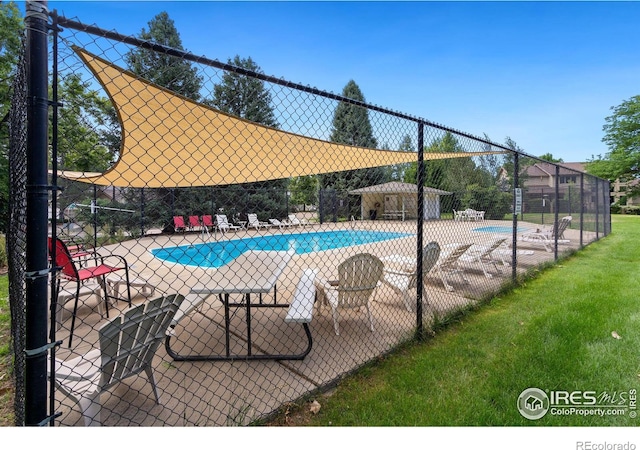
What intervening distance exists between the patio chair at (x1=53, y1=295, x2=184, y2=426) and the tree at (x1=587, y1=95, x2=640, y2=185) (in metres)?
44.6

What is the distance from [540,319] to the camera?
3.60 meters

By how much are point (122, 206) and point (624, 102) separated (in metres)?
48.3

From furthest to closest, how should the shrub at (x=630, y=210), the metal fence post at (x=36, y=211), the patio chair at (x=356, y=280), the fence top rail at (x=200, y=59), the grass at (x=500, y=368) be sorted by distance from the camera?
the shrub at (x=630, y=210), the patio chair at (x=356, y=280), the grass at (x=500, y=368), the fence top rail at (x=200, y=59), the metal fence post at (x=36, y=211)

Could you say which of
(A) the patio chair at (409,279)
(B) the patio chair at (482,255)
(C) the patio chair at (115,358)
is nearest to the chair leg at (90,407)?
(C) the patio chair at (115,358)

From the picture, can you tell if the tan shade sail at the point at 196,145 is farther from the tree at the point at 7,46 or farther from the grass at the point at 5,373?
the tree at the point at 7,46

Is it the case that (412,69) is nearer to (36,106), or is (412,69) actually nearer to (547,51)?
(547,51)

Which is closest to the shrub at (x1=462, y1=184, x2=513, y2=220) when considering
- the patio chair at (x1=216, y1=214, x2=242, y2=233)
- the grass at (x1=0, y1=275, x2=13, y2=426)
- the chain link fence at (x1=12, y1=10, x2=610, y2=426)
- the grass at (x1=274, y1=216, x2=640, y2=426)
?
the chain link fence at (x1=12, y1=10, x2=610, y2=426)

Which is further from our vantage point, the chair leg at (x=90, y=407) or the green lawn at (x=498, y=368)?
the green lawn at (x=498, y=368)

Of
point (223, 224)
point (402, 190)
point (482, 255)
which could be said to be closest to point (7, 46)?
point (223, 224)

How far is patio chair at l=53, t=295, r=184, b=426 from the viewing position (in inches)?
70.3

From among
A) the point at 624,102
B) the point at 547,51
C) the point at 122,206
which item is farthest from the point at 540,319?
the point at 624,102

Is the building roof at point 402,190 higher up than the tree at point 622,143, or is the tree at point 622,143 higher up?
the tree at point 622,143

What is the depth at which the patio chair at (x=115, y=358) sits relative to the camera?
1.79m

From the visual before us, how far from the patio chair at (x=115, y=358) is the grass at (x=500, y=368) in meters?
1.04
